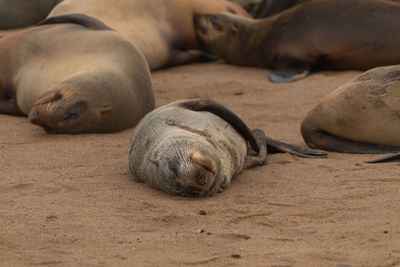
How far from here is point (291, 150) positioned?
5117mm

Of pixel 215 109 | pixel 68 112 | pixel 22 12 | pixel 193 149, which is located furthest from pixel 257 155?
pixel 22 12

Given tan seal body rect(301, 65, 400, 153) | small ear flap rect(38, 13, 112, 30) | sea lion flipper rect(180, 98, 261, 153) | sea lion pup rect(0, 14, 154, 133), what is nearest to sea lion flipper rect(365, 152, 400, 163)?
tan seal body rect(301, 65, 400, 153)

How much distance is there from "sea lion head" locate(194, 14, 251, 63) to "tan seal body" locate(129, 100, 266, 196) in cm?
480

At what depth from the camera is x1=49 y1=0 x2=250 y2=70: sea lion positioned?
27.8 feet

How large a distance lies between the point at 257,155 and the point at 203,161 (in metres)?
1.19

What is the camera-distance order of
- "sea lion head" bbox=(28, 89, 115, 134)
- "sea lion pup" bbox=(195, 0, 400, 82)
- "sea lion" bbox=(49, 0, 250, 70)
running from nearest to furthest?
"sea lion head" bbox=(28, 89, 115, 134), "sea lion pup" bbox=(195, 0, 400, 82), "sea lion" bbox=(49, 0, 250, 70)

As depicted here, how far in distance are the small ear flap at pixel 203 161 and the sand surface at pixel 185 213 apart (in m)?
0.19

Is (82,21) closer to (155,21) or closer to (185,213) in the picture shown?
(155,21)

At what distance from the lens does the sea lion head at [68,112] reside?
570 centimetres

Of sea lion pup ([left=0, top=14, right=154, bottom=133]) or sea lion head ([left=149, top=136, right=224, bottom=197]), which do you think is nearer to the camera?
sea lion head ([left=149, top=136, right=224, bottom=197])

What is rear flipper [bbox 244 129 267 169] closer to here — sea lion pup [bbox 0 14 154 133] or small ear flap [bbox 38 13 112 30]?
sea lion pup [bbox 0 14 154 133]

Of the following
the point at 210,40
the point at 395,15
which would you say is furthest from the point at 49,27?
the point at 395,15

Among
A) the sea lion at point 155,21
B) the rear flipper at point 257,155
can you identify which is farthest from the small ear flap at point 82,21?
the rear flipper at point 257,155

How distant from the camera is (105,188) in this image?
4.16 metres
